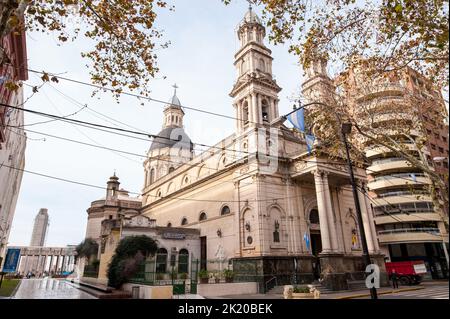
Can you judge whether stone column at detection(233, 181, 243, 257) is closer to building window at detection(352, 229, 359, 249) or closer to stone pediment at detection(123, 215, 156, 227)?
stone pediment at detection(123, 215, 156, 227)

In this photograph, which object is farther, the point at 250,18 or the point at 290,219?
the point at 250,18

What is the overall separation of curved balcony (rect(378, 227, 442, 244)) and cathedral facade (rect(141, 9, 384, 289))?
12.3 metres

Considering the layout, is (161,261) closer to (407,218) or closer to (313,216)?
(313,216)

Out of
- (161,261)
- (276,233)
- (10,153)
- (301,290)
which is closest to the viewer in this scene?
(301,290)

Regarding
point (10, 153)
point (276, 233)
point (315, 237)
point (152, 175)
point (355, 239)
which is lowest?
point (355, 239)

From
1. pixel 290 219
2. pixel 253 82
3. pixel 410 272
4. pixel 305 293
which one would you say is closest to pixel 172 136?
pixel 253 82

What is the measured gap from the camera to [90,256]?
37.2 metres

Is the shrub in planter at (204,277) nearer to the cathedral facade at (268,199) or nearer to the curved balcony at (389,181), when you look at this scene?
the cathedral facade at (268,199)

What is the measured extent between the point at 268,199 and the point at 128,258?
11330 mm

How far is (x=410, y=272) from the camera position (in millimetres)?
25078

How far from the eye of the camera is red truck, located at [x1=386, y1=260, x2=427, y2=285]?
24734 mm

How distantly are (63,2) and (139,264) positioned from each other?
16.3 m
